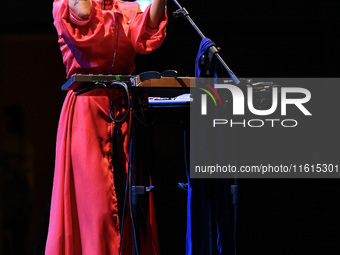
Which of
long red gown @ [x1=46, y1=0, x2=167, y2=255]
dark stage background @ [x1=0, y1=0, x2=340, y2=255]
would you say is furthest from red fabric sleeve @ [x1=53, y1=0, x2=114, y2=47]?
dark stage background @ [x1=0, y1=0, x2=340, y2=255]

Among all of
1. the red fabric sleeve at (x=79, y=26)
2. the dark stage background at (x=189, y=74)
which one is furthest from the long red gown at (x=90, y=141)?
the dark stage background at (x=189, y=74)

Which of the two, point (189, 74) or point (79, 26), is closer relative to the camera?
point (79, 26)

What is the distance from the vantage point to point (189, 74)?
3.31 metres

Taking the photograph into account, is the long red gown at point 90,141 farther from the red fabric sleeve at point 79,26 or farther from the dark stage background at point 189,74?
the dark stage background at point 189,74

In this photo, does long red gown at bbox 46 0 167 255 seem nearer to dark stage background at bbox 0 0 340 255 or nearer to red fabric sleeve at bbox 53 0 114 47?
red fabric sleeve at bbox 53 0 114 47

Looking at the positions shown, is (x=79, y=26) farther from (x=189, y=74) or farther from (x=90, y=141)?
(x=189, y=74)

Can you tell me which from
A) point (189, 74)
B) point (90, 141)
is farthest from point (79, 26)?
Result: point (189, 74)

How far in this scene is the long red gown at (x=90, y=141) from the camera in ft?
7.06

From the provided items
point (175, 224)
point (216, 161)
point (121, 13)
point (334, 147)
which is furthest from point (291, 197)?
point (121, 13)

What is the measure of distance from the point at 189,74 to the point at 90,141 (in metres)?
1.26

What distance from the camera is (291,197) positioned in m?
3.49

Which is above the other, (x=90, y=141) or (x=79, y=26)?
(x=79, y=26)

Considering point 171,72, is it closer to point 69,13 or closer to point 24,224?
point 69,13

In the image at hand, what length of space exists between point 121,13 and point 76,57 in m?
0.26
